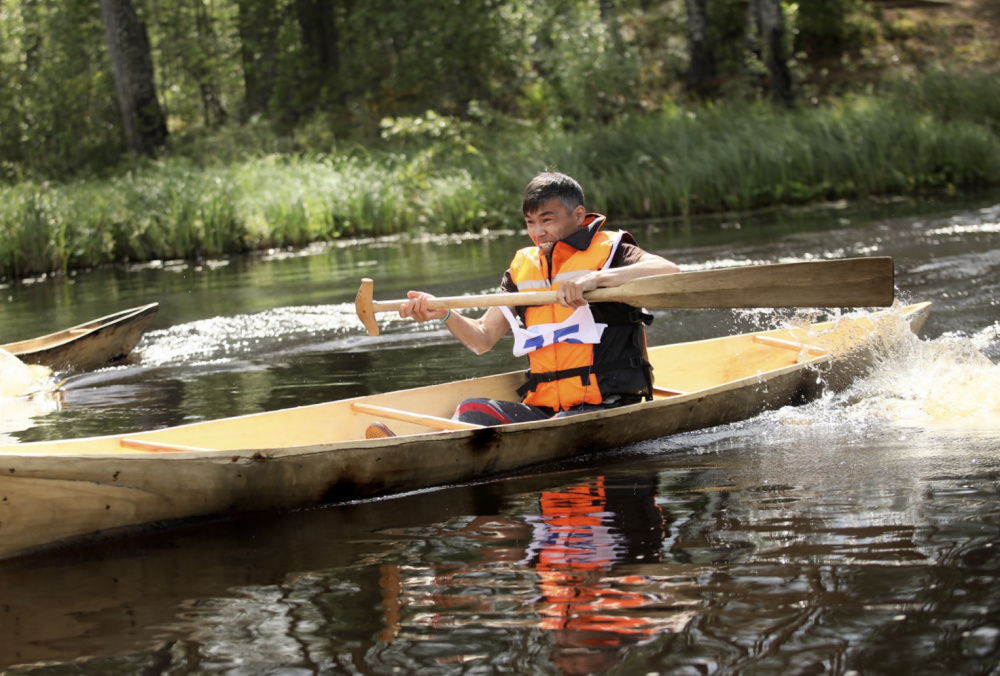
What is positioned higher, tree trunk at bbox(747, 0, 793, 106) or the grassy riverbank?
tree trunk at bbox(747, 0, 793, 106)

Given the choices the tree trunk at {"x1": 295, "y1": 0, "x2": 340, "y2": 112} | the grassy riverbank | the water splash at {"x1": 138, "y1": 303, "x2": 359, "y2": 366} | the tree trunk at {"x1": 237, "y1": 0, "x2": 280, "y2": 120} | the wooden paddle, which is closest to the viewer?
the wooden paddle

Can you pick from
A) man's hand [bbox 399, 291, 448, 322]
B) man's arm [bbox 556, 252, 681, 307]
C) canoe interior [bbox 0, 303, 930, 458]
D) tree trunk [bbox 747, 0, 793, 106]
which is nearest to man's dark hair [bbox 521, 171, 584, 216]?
man's arm [bbox 556, 252, 681, 307]

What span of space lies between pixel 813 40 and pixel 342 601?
21.6 meters

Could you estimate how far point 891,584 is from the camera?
10.2 ft

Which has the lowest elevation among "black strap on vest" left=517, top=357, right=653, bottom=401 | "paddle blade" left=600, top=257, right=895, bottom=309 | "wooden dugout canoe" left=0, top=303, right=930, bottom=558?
"wooden dugout canoe" left=0, top=303, right=930, bottom=558

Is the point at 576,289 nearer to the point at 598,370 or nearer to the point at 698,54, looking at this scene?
the point at 598,370

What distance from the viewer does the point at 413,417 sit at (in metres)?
5.01

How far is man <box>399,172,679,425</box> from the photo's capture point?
484 cm

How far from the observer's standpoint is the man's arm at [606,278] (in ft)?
15.3

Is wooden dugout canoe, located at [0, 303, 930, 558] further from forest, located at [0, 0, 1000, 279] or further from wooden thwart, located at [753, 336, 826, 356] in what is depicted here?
forest, located at [0, 0, 1000, 279]

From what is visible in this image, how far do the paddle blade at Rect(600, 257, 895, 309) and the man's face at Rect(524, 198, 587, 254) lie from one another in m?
0.35

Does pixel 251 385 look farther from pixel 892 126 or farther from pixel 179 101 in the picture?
pixel 179 101

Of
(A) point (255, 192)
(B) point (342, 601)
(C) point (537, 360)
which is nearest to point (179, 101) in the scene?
(A) point (255, 192)

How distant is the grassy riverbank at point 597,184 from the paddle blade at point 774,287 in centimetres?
1022
